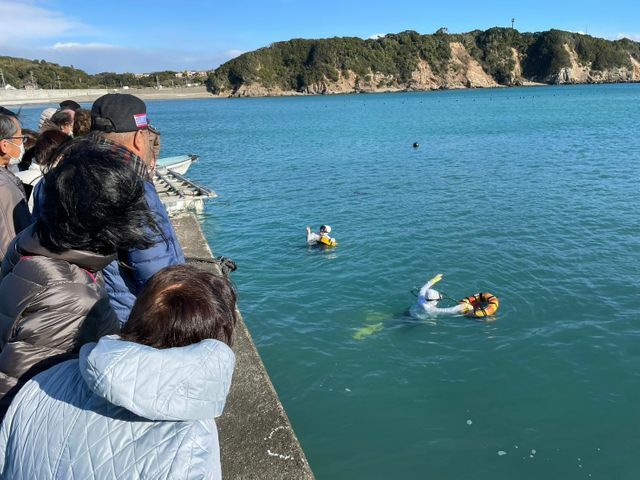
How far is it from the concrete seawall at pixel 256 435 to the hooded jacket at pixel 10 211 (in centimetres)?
203

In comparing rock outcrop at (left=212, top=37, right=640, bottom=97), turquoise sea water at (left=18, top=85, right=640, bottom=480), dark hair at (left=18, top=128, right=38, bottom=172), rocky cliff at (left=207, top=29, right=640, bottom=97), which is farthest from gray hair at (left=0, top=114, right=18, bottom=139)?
rocky cliff at (left=207, top=29, right=640, bottom=97)

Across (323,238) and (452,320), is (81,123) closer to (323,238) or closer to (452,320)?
(452,320)

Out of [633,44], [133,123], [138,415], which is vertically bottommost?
[138,415]

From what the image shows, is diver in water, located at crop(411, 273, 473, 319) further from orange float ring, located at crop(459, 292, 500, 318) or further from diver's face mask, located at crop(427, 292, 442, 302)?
orange float ring, located at crop(459, 292, 500, 318)

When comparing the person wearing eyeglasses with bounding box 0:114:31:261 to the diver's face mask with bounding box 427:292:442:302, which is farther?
the diver's face mask with bounding box 427:292:442:302

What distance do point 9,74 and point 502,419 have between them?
6443 inches

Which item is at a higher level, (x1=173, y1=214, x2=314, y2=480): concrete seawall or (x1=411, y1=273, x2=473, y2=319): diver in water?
(x1=173, y1=214, x2=314, y2=480): concrete seawall

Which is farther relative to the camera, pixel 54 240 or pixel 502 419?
pixel 502 419

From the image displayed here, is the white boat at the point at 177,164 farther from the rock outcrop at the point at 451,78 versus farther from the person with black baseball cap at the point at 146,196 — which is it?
the rock outcrop at the point at 451,78

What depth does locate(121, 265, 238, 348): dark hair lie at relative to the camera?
167 centimetres

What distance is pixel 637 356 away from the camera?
8594 millimetres

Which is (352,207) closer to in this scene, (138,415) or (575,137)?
(138,415)

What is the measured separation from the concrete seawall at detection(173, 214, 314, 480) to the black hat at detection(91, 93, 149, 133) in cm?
233

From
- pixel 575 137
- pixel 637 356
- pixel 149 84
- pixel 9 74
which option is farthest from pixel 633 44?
pixel 637 356
